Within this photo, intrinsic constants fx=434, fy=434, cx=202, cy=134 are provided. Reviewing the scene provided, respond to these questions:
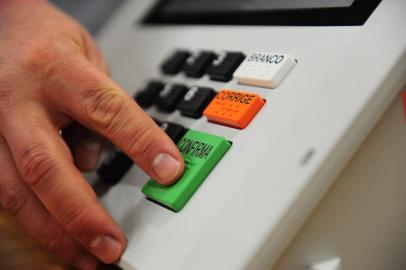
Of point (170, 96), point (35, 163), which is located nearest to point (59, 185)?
point (35, 163)

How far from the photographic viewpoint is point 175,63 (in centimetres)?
50

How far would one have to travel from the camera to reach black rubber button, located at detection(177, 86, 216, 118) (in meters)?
0.41

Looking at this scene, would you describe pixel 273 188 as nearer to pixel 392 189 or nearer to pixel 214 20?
pixel 392 189

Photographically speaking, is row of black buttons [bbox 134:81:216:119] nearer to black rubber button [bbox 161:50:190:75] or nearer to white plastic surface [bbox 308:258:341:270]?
black rubber button [bbox 161:50:190:75]

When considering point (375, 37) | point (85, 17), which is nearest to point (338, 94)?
point (375, 37)

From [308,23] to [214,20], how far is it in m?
0.16

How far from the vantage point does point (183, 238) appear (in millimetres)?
321

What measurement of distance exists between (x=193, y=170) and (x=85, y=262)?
0.15 metres

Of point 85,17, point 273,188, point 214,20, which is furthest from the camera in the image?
point 85,17

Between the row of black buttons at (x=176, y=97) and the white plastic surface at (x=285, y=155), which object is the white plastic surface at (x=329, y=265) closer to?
the white plastic surface at (x=285, y=155)

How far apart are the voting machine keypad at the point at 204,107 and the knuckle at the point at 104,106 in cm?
5

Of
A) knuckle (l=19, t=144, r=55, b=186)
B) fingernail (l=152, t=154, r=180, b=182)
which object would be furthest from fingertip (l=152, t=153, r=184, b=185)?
knuckle (l=19, t=144, r=55, b=186)

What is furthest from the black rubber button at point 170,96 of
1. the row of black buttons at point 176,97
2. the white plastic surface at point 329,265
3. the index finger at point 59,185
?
the white plastic surface at point 329,265

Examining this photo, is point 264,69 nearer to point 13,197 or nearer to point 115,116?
point 115,116
